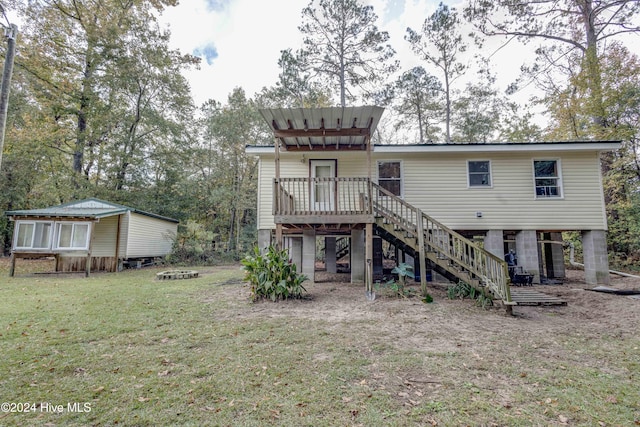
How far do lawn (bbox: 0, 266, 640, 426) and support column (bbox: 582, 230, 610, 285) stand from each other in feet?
13.2

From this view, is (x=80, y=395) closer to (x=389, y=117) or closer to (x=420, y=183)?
(x=420, y=183)

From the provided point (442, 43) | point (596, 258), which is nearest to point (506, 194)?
point (596, 258)

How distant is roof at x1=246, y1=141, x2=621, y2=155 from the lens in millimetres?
9508

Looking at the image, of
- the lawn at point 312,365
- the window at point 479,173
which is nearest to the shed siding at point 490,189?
the window at point 479,173

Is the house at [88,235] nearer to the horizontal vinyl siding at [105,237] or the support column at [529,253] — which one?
the horizontal vinyl siding at [105,237]

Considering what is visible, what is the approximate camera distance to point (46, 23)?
16.4 m

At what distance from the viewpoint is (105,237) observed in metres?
13.3

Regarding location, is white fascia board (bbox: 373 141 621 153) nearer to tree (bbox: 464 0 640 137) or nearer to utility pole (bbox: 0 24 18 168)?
tree (bbox: 464 0 640 137)

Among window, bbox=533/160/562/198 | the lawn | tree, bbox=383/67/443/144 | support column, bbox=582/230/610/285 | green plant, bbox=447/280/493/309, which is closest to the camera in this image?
the lawn

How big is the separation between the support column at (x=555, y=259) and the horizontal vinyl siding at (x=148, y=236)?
59.4 ft

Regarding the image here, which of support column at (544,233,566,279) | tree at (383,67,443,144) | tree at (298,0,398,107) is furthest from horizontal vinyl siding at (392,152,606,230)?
tree at (383,67,443,144)

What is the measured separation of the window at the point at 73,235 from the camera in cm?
1148

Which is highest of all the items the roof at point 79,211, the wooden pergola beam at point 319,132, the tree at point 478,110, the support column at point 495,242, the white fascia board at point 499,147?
the tree at point 478,110

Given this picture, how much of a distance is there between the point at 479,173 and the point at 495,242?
8.08ft
